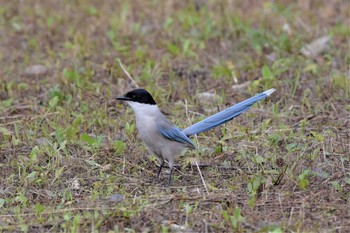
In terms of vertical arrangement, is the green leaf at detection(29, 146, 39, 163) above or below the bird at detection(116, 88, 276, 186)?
below

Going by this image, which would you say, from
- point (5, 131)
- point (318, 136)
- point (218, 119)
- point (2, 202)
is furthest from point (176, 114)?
point (2, 202)

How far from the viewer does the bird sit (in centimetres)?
575

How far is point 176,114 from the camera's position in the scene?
7.10m

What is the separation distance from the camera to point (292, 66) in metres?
7.99

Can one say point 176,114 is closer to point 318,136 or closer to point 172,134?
point 172,134

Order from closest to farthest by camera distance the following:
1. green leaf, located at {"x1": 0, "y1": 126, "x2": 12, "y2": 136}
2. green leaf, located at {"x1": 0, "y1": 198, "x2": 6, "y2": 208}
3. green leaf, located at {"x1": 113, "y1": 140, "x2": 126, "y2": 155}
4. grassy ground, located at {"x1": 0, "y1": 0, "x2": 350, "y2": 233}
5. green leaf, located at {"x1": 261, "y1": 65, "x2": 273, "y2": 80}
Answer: grassy ground, located at {"x1": 0, "y1": 0, "x2": 350, "y2": 233} < green leaf, located at {"x1": 0, "y1": 198, "x2": 6, "y2": 208} < green leaf, located at {"x1": 113, "y1": 140, "x2": 126, "y2": 155} < green leaf, located at {"x1": 0, "y1": 126, "x2": 12, "y2": 136} < green leaf, located at {"x1": 261, "y1": 65, "x2": 273, "y2": 80}

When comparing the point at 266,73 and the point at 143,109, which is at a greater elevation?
the point at 143,109

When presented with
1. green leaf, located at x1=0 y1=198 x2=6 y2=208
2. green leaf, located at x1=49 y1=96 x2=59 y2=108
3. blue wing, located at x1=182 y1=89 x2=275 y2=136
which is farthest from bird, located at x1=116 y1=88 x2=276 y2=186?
green leaf, located at x1=49 y1=96 x2=59 y2=108

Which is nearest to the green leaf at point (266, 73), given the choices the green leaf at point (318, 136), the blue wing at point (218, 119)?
the green leaf at point (318, 136)

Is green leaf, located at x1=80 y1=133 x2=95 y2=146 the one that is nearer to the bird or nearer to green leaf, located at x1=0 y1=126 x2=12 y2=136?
the bird

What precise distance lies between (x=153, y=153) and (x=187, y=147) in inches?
10.3

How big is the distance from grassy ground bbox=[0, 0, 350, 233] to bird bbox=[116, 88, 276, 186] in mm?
225

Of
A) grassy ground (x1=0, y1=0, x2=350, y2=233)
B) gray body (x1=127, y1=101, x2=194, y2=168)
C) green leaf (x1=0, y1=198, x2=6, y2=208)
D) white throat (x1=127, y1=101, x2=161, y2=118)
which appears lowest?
grassy ground (x1=0, y1=0, x2=350, y2=233)

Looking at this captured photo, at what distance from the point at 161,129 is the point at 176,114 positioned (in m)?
1.35
